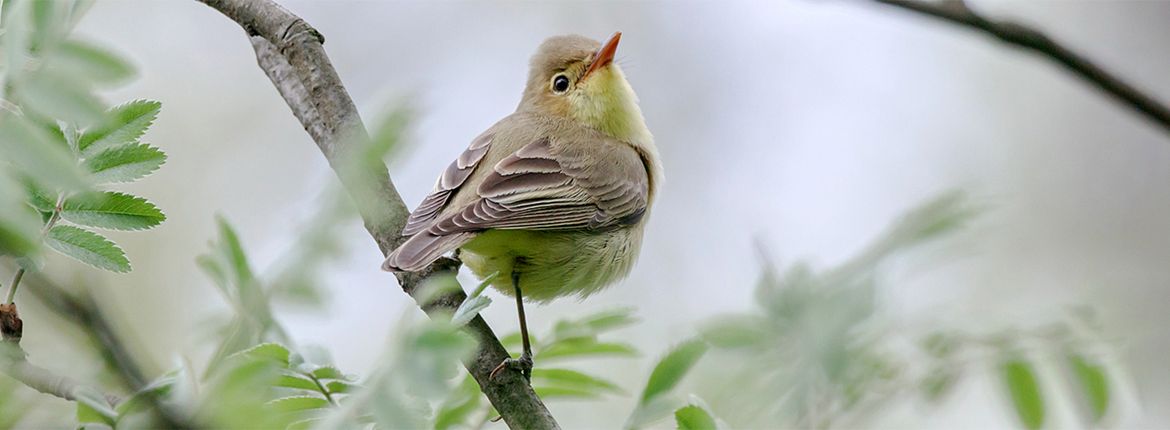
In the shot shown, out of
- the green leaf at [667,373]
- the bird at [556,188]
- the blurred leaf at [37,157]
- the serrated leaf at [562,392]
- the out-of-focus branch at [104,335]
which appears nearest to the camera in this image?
the out-of-focus branch at [104,335]

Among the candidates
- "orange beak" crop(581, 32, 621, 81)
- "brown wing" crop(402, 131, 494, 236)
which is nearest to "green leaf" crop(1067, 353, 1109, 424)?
"brown wing" crop(402, 131, 494, 236)

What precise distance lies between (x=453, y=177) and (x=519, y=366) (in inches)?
87.5

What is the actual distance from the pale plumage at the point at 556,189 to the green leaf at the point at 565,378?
27.0 inches

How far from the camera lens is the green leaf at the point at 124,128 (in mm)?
1611

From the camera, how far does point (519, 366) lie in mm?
2301

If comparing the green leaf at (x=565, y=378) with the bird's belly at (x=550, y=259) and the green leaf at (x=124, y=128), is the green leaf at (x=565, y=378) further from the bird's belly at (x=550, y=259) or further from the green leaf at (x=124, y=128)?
the bird's belly at (x=550, y=259)

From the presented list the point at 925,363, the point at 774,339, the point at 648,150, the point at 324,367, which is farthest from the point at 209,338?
the point at 648,150

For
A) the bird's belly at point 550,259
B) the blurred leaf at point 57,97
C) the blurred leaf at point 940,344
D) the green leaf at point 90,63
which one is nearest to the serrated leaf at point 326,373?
the green leaf at point 90,63

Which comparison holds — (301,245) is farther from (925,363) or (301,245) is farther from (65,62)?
(925,363)

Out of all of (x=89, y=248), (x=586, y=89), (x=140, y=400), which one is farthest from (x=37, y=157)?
(x=586, y=89)

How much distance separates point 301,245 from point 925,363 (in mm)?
1011

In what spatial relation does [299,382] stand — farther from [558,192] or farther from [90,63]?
[558,192]

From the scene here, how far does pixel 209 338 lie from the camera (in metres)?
1.92

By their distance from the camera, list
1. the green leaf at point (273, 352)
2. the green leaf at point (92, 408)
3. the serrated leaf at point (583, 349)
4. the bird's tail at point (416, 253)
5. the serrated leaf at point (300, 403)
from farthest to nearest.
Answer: the bird's tail at point (416, 253) < the serrated leaf at point (583, 349) < the serrated leaf at point (300, 403) < the green leaf at point (273, 352) < the green leaf at point (92, 408)
